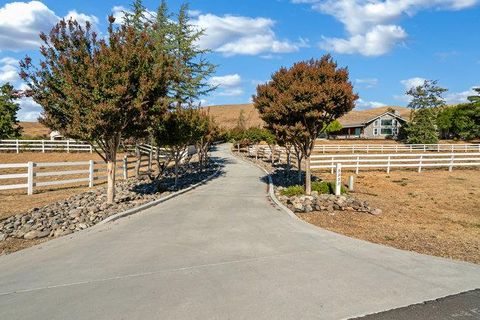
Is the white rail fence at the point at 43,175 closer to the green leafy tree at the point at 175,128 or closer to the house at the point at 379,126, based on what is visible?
the green leafy tree at the point at 175,128

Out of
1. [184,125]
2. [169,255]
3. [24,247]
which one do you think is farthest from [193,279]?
[184,125]

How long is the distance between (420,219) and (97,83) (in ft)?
33.8

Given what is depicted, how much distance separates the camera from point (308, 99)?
13461 mm

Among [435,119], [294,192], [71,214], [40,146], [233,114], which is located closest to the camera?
[71,214]

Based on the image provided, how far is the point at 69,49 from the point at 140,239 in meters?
6.93

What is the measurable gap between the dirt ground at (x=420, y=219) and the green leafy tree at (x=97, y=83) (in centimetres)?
625

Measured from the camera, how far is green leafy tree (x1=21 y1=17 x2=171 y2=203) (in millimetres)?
10914

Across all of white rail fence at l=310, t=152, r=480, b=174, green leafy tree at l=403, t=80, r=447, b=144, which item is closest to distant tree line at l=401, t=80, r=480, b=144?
green leafy tree at l=403, t=80, r=447, b=144

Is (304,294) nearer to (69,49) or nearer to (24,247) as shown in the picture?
(24,247)

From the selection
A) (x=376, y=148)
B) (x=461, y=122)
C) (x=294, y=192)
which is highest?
(x=461, y=122)

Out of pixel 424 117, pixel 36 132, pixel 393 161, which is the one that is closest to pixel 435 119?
pixel 424 117

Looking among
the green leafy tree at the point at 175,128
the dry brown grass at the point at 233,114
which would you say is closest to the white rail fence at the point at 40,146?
the green leafy tree at the point at 175,128

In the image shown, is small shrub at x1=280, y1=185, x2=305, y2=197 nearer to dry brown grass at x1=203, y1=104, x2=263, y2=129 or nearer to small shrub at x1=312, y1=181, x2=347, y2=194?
small shrub at x1=312, y1=181, x2=347, y2=194

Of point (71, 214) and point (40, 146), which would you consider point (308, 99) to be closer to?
point (71, 214)
